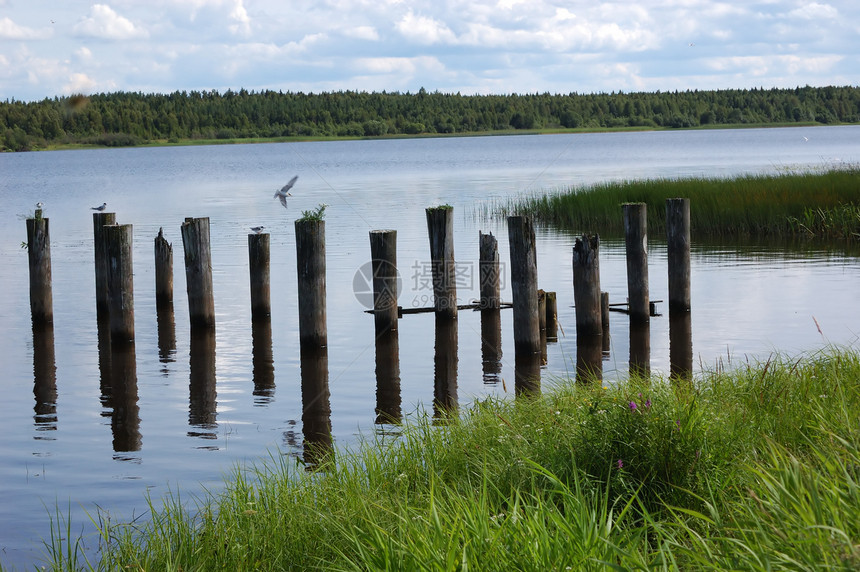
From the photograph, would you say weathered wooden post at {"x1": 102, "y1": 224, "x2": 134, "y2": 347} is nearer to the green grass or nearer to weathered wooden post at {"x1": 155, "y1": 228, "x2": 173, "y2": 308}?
weathered wooden post at {"x1": 155, "y1": 228, "x2": 173, "y2": 308}

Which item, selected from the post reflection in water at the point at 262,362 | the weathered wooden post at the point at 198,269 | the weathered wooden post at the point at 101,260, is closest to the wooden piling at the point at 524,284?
the post reflection in water at the point at 262,362

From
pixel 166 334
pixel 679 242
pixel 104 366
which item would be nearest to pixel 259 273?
pixel 166 334

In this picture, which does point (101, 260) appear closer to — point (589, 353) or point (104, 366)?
point (104, 366)

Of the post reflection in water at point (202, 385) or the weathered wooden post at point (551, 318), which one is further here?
the weathered wooden post at point (551, 318)

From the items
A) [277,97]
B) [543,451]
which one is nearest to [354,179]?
[543,451]

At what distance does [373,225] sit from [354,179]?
113ft

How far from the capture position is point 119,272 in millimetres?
14070

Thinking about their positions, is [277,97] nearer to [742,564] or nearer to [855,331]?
[855,331]

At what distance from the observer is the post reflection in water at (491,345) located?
13.1 m

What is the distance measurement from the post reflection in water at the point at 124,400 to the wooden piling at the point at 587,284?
637 centimetres

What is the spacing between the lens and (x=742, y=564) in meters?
4.37

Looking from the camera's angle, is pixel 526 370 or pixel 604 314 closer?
pixel 526 370

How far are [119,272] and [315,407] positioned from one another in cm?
426

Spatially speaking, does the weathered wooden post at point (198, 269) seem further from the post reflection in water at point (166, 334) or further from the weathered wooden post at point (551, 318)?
the weathered wooden post at point (551, 318)
